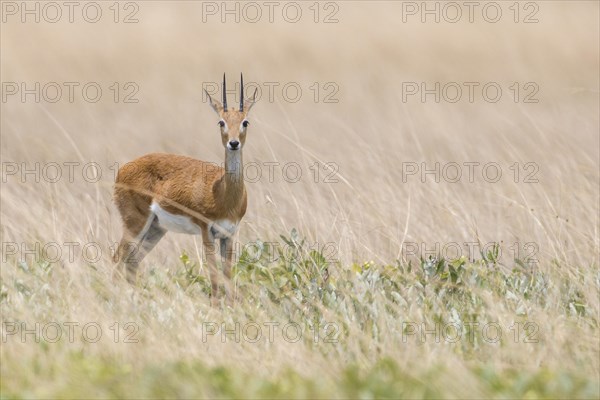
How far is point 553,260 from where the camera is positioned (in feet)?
31.3

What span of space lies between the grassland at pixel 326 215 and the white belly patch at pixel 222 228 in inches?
9.0

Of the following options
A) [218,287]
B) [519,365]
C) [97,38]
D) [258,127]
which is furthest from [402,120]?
[519,365]

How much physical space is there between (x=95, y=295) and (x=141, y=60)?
1052 centimetres

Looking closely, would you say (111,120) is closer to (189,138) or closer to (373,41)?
(189,138)

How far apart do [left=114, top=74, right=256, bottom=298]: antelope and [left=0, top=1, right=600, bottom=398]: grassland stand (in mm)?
224

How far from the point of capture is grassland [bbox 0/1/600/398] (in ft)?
23.9

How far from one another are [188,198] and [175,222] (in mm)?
254

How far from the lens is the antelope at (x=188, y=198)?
9.35 metres

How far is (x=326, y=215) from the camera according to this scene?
37.6 feet
